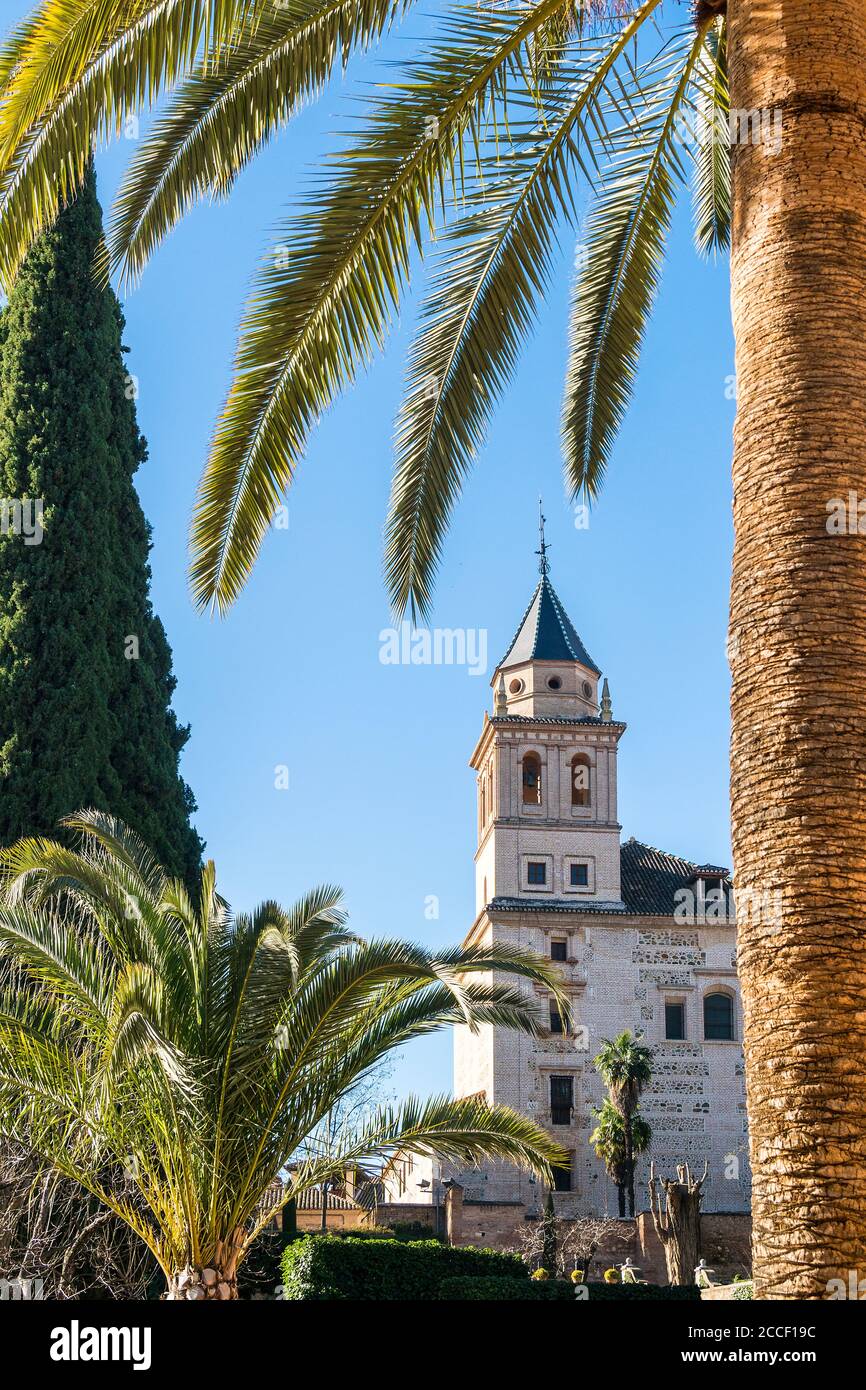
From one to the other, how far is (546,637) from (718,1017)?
14.3 metres

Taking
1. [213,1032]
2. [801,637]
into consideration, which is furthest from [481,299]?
[213,1032]

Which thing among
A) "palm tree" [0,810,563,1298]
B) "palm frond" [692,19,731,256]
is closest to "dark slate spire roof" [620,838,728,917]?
"palm tree" [0,810,563,1298]

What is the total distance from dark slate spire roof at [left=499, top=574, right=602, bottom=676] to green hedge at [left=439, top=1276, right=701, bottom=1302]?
89.3 ft

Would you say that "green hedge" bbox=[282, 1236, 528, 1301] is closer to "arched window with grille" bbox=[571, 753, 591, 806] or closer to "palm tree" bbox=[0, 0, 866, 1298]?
"palm tree" bbox=[0, 0, 866, 1298]

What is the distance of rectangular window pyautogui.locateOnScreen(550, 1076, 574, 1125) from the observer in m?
47.5

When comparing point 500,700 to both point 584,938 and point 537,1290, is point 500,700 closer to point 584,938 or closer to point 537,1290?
point 584,938

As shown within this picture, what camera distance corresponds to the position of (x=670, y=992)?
50.3 metres

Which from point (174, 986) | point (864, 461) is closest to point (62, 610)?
point (174, 986)

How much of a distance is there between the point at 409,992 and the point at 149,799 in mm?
14596

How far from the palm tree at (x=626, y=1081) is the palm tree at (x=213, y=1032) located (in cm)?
3298

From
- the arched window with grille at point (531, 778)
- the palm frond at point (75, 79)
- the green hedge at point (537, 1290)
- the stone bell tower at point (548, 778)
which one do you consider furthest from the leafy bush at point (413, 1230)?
the palm frond at point (75, 79)

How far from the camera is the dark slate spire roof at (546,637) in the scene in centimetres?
5431

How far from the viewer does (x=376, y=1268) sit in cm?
2730
